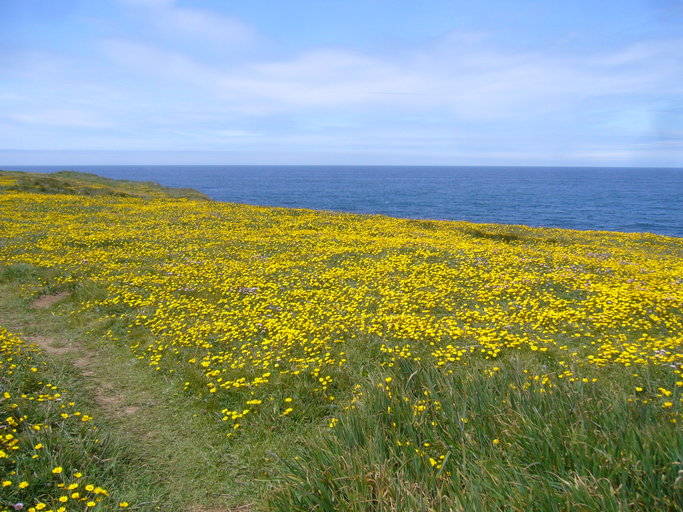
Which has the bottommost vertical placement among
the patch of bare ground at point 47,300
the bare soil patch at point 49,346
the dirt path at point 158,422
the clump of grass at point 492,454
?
the dirt path at point 158,422

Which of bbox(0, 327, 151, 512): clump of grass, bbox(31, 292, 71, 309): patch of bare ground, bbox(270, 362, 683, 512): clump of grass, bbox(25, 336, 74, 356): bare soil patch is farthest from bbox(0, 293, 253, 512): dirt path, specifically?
bbox(31, 292, 71, 309): patch of bare ground

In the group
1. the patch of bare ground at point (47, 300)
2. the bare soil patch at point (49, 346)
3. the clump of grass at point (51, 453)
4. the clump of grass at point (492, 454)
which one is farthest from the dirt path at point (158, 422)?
the patch of bare ground at point (47, 300)

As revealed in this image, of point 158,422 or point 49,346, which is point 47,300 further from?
point 158,422

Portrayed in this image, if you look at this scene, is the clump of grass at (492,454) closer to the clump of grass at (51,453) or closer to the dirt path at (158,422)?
the dirt path at (158,422)

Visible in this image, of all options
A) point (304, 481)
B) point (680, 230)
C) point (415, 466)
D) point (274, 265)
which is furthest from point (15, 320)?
point (680, 230)

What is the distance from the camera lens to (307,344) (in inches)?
392

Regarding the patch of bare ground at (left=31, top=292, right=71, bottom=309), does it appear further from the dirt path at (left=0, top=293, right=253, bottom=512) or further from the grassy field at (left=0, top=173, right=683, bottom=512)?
the dirt path at (left=0, top=293, right=253, bottom=512)

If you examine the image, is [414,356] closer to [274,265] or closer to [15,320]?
[274,265]

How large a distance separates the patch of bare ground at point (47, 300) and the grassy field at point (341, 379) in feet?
0.38

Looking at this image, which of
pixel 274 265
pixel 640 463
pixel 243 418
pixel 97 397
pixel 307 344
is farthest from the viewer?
pixel 274 265

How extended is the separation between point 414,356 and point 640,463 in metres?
5.06

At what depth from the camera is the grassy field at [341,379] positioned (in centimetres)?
447

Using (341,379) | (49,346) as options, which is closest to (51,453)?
(341,379)

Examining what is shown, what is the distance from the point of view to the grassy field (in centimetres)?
447
